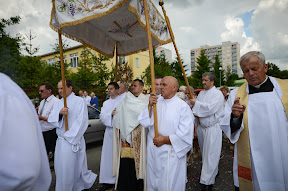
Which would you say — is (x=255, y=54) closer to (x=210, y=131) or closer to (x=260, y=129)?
(x=260, y=129)

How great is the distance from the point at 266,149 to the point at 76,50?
27.8m

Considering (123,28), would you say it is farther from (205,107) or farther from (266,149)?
(266,149)

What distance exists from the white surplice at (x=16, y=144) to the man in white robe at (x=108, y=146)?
3.11 meters

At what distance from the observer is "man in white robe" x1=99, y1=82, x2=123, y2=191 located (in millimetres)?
3938

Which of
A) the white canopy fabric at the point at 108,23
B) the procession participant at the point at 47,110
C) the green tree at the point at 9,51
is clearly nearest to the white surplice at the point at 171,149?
the white canopy fabric at the point at 108,23

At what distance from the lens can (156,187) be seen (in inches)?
105

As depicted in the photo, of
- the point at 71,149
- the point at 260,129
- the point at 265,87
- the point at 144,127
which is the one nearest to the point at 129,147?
the point at 144,127

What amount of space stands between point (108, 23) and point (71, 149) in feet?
9.14

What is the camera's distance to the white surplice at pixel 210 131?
12.4ft

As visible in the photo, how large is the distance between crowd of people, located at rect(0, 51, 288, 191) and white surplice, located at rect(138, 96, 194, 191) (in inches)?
0.5

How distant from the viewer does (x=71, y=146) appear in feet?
10.8

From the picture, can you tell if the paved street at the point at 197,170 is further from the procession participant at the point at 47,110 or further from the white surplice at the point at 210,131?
the procession participant at the point at 47,110

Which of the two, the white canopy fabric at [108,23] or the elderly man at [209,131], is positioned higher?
the white canopy fabric at [108,23]

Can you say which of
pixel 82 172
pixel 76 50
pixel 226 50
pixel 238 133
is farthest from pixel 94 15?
pixel 226 50
